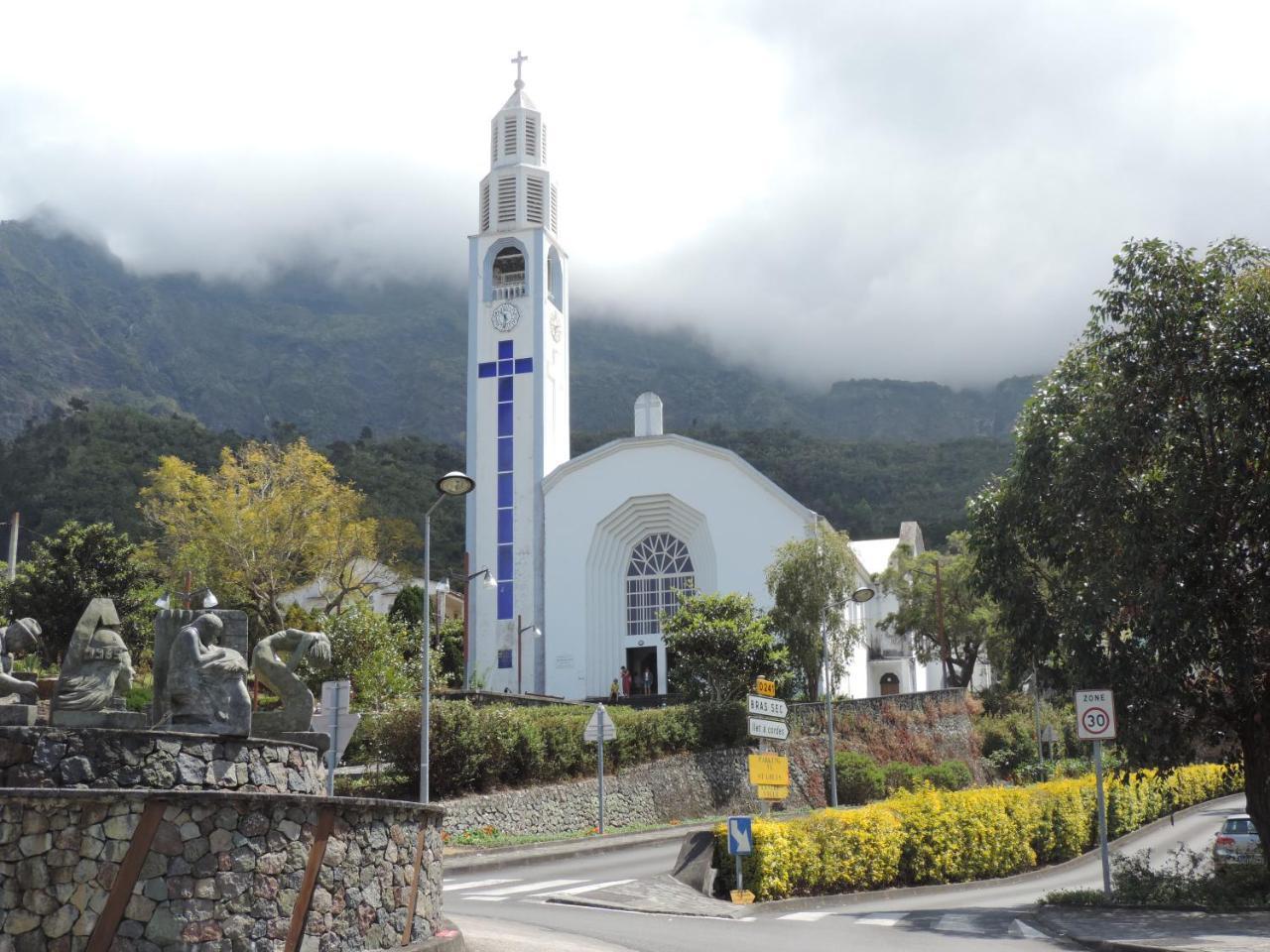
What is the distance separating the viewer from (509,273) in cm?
5278

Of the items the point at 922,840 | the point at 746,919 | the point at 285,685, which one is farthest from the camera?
the point at 922,840

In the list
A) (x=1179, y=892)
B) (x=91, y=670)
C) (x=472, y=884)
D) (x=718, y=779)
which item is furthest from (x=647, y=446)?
(x=91, y=670)

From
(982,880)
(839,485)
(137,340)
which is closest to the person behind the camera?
(982,880)

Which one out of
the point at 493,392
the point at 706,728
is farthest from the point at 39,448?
the point at 706,728

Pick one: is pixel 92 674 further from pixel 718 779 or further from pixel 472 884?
pixel 718 779

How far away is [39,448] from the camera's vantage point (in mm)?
71125

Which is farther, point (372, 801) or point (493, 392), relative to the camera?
point (493, 392)

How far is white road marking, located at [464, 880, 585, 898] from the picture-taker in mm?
17067

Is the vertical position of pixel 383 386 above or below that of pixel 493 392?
above

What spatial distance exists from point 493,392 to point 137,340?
132520mm

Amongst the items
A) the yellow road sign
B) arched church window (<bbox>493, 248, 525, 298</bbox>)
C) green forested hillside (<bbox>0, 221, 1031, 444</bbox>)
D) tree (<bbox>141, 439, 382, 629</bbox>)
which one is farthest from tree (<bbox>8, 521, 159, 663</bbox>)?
green forested hillside (<bbox>0, 221, 1031, 444</bbox>)

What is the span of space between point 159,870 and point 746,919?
29.0 ft

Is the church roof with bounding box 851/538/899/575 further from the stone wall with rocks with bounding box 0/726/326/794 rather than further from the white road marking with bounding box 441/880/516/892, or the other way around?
the stone wall with rocks with bounding box 0/726/326/794

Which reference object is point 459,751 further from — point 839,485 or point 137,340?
point 137,340
